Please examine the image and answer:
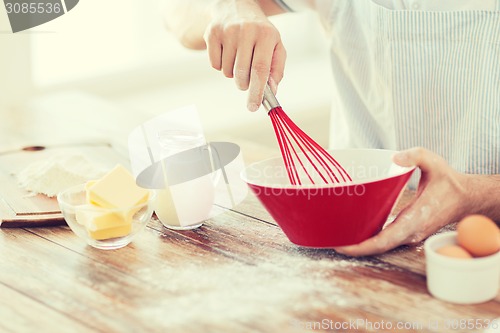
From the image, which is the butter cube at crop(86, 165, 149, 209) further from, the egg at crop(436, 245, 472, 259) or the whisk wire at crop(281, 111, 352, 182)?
the egg at crop(436, 245, 472, 259)

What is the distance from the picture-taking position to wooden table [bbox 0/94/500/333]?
1.02 metres

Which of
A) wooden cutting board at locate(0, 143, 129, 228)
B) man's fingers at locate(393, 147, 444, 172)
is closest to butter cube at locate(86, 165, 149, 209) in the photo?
wooden cutting board at locate(0, 143, 129, 228)

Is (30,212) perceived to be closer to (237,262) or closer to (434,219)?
(237,262)

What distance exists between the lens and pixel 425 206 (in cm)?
121

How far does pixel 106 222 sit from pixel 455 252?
53 cm

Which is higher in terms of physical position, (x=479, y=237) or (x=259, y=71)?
(x=259, y=71)

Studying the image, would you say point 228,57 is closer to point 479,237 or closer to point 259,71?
point 259,71

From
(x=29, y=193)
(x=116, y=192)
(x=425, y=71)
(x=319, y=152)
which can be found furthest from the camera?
(x=425, y=71)

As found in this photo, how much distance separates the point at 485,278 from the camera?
1047 mm

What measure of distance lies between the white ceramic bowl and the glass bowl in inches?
18.4

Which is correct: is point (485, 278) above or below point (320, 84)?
above

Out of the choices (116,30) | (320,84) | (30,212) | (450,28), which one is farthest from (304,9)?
(320,84)

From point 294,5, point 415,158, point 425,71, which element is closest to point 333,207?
point 415,158

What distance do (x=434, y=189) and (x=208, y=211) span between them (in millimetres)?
380
